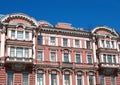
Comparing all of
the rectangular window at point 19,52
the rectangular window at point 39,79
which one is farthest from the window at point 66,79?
the rectangular window at point 19,52

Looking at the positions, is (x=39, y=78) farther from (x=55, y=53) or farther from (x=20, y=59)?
(x=55, y=53)

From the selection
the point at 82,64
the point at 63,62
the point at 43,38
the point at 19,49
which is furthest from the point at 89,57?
the point at 19,49

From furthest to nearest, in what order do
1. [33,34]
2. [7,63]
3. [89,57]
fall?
[89,57]
[33,34]
[7,63]

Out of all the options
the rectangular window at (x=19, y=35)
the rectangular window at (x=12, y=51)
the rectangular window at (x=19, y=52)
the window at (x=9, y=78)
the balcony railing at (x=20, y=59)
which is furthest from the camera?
the rectangular window at (x=19, y=35)

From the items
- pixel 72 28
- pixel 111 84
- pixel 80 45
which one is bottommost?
pixel 111 84

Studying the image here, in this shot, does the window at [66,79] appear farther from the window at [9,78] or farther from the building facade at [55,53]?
the window at [9,78]

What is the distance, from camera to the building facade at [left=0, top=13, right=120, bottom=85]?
47.7 meters

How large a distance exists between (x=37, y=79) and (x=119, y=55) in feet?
59.2

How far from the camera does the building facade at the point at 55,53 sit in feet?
157

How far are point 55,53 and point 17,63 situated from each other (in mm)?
7985

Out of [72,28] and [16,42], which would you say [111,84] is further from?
[16,42]

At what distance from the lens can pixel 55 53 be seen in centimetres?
5181

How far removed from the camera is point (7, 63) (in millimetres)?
46844

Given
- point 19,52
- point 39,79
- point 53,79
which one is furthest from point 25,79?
point 53,79
